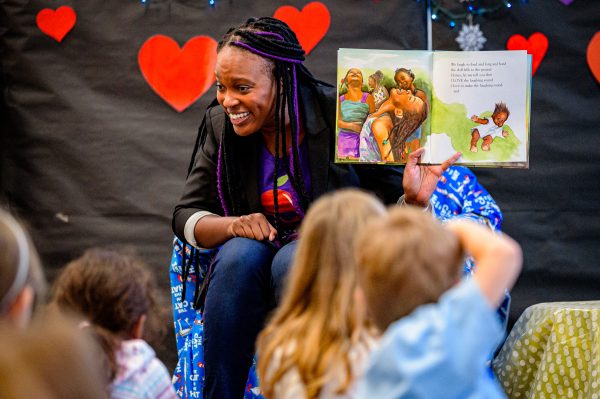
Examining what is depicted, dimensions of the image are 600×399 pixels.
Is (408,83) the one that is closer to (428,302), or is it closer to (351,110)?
(351,110)

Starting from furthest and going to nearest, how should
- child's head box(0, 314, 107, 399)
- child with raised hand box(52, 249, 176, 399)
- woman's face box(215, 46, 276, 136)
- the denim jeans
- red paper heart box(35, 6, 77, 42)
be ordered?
1. red paper heart box(35, 6, 77, 42)
2. woman's face box(215, 46, 276, 136)
3. the denim jeans
4. child with raised hand box(52, 249, 176, 399)
5. child's head box(0, 314, 107, 399)

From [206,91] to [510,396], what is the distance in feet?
5.32

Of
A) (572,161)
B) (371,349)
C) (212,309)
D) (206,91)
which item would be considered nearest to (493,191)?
(572,161)

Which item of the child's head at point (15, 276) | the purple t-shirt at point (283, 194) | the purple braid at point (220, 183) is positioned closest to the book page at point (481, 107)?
the purple t-shirt at point (283, 194)

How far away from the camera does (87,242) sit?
3.55 m

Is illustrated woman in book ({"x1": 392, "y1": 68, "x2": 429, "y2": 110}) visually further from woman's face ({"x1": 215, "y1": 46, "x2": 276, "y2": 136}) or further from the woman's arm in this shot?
the woman's arm

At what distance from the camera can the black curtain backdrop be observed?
3283 mm

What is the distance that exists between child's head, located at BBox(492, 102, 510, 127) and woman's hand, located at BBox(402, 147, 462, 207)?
0.15 metres

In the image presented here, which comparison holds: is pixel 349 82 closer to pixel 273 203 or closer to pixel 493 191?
pixel 273 203

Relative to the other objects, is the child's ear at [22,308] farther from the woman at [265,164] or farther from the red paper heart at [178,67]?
the red paper heart at [178,67]

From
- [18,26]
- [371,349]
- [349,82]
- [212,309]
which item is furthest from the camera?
[18,26]

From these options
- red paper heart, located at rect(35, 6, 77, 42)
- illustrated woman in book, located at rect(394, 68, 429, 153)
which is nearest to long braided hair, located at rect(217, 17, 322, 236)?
illustrated woman in book, located at rect(394, 68, 429, 153)

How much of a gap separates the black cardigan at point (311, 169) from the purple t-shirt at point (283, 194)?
0.8 inches

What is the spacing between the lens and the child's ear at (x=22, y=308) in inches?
57.8
